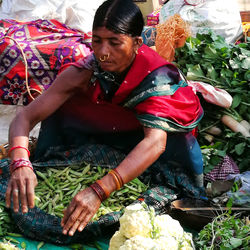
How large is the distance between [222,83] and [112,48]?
1.33 metres

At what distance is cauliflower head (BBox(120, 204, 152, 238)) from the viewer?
6.07 feet

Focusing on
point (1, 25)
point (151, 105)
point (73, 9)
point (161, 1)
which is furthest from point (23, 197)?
point (161, 1)

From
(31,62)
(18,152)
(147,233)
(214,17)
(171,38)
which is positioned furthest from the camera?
(214,17)

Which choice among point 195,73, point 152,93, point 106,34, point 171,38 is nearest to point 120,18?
point 106,34

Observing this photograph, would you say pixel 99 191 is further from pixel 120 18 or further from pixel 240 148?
pixel 240 148

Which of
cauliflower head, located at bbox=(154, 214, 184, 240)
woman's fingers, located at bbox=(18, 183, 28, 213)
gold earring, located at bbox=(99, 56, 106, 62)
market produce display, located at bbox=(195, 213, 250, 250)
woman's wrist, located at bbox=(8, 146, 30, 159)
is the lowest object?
market produce display, located at bbox=(195, 213, 250, 250)

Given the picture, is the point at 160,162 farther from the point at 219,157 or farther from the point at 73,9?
the point at 73,9

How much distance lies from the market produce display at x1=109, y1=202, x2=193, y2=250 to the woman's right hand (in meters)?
0.46

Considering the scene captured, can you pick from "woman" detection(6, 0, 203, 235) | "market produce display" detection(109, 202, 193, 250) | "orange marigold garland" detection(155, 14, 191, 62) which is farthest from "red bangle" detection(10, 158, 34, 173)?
"orange marigold garland" detection(155, 14, 191, 62)

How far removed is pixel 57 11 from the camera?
546 cm

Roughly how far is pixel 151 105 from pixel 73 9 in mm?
3226

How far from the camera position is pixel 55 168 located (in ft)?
8.91

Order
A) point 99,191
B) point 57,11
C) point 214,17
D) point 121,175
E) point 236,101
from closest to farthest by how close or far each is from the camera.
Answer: point 99,191 → point 121,175 → point 236,101 → point 214,17 → point 57,11

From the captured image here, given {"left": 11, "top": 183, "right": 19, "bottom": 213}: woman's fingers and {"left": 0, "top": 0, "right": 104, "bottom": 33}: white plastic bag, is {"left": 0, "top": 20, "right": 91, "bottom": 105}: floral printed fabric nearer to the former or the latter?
{"left": 0, "top": 0, "right": 104, "bottom": 33}: white plastic bag
